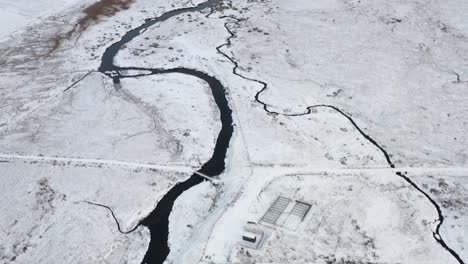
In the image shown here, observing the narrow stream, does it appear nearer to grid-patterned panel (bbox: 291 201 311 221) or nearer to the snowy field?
the snowy field

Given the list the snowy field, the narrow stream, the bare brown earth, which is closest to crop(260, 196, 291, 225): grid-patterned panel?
the snowy field

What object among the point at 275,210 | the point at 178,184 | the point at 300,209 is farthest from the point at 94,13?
the point at 300,209

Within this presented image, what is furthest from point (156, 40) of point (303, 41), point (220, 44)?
point (303, 41)

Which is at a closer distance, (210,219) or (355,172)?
(210,219)

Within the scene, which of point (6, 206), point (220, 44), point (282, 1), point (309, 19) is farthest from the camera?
point (282, 1)

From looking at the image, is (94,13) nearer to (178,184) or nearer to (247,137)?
(247,137)

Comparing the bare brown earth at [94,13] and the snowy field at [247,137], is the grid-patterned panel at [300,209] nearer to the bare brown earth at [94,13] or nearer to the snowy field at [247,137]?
the snowy field at [247,137]

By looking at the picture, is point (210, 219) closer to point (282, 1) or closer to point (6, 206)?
point (6, 206)
